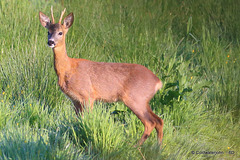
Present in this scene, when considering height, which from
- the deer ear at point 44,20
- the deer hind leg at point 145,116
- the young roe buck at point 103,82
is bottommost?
the deer hind leg at point 145,116

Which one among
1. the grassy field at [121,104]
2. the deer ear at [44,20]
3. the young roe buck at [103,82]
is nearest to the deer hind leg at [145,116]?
the young roe buck at [103,82]

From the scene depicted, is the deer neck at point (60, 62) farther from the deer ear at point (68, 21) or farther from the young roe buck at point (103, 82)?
the deer ear at point (68, 21)

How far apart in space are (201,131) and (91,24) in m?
3.49

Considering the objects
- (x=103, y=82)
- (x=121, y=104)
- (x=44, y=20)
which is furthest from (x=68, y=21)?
(x=121, y=104)

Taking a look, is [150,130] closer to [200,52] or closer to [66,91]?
[66,91]

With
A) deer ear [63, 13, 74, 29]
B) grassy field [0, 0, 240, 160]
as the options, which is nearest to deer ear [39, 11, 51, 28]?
deer ear [63, 13, 74, 29]

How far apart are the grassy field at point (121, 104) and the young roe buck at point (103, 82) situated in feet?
0.73

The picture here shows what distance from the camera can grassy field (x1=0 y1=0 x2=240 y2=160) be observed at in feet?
13.3

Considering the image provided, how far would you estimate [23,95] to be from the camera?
561 centimetres

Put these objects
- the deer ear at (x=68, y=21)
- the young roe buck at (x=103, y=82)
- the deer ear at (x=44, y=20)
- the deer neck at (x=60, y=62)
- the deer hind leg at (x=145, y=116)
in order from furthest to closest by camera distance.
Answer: the deer ear at (x=44, y=20)
the deer ear at (x=68, y=21)
the deer neck at (x=60, y=62)
the young roe buck at (x=103, y=82)
the deer hind leg at (x=145, y=116)

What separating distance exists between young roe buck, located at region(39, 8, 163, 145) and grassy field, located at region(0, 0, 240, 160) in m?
0.22

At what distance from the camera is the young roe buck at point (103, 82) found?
4.83 m

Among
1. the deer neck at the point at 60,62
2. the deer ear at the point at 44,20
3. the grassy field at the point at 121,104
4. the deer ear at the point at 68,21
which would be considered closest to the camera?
the grassy field at the point at 121,104

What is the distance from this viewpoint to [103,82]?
197 inches
